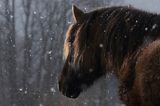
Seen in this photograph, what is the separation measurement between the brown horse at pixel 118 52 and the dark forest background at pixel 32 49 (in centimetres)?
1150

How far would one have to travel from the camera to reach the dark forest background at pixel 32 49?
49.7ft

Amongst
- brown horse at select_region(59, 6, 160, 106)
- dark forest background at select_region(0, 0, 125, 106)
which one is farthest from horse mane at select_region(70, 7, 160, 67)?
dark forest background at select_region(0, 0, 125, 106)

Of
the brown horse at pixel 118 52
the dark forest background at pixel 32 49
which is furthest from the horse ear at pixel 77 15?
the dark forest background at pixel 32 49

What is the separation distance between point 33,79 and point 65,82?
44.7ft

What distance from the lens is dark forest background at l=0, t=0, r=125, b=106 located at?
15.1 meters

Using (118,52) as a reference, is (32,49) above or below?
below

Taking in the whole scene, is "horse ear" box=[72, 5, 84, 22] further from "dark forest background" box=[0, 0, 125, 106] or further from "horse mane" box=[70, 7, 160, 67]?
"dark forest background" box=[0, 0, 125, 106]

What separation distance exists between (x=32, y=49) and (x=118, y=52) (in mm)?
14517

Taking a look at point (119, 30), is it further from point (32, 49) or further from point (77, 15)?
point (32, 49)

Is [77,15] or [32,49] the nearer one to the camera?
[77,15]

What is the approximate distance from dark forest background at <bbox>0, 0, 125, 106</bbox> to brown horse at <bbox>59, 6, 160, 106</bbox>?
37.7 ft

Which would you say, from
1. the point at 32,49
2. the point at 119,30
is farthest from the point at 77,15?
the point at 32,49

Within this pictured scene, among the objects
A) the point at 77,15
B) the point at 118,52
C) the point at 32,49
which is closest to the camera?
the point at 118,52

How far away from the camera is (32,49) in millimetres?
16406
